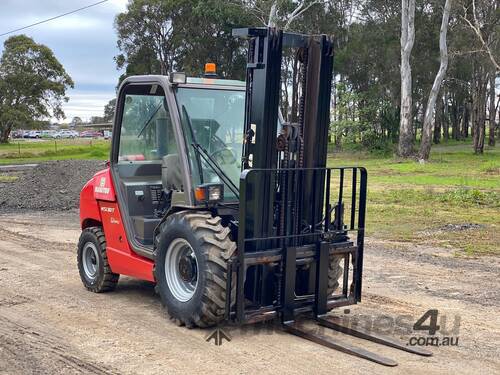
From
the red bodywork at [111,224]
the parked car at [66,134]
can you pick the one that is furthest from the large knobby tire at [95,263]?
the parked car at [66,134]

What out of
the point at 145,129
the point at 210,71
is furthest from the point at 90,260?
the point at 210,71

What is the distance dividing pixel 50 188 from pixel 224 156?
1548 centimetres

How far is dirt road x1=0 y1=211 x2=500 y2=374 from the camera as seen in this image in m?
5.36

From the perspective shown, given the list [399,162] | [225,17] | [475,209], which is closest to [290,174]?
[475,209]

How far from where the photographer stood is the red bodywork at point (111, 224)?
7.09 metres

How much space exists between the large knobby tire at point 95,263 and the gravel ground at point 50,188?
10331 millimetres

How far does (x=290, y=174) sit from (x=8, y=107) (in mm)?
59842

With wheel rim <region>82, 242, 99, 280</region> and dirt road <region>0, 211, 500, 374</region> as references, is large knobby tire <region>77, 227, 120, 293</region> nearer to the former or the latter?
wheel rim <region>82, 242, 99, 280</region>

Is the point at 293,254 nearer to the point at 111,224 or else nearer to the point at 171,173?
the point at 171,173

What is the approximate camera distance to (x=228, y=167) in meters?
6.65

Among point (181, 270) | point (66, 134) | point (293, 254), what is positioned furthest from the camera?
point (66, 134)

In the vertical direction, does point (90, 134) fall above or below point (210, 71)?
below

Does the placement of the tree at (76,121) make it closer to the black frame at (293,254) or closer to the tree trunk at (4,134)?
the tree trunk at (4,134)

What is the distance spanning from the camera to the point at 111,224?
7.57 meters
